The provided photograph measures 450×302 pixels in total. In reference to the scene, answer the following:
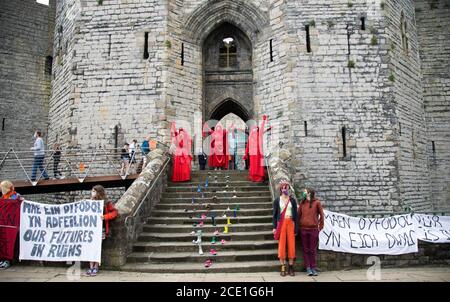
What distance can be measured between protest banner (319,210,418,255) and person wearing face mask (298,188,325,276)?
0.46m

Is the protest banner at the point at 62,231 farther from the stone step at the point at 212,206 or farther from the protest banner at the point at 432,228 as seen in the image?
the protest banner at the point at 432,228

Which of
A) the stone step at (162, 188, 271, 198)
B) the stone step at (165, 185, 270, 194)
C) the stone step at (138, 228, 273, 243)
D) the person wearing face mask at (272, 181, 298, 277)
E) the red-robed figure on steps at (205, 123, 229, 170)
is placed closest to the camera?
Answer: the person wearing face mask at (272, 181, 298, 277)

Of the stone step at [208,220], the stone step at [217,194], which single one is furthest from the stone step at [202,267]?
the stone step at [217,194]

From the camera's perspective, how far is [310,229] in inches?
238

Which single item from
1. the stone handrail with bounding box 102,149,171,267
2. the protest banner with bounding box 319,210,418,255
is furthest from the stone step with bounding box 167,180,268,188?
the protest banner with bounding box 319,210,418,255

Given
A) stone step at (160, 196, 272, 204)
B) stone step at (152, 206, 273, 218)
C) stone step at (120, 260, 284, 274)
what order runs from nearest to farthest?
1. stone step at (120, 260, 284, 274)
2. stone step at (152, 206, 273, 218)
3. stone step at (160, 196, 272, 204)

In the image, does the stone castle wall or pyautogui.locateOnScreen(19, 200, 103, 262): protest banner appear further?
the stone castle wall

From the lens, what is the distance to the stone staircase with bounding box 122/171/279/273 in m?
6.42

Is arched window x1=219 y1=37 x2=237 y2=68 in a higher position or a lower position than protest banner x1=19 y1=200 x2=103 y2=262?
higher

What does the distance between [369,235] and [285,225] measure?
1977 millimetres

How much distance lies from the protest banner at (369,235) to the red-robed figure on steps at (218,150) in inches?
218

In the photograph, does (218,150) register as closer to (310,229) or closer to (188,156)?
(188,156)

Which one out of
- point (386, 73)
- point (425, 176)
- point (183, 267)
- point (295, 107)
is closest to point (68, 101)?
point (295, 107)

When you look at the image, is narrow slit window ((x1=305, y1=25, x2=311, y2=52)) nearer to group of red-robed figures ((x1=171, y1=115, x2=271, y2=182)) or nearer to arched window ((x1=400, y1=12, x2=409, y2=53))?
group of red-robed figures ((x1=171, y1=115, x2=271, y2=182))
